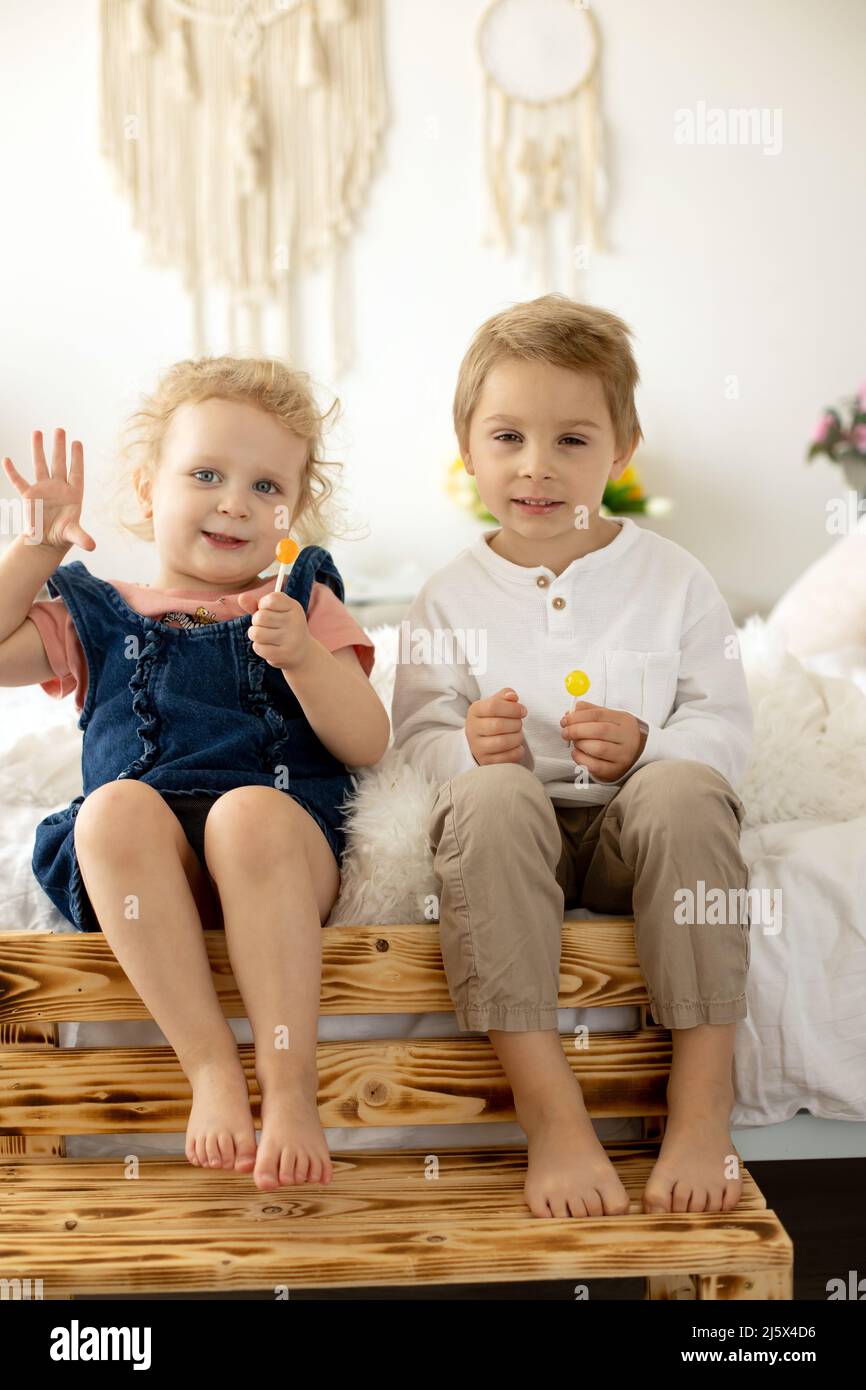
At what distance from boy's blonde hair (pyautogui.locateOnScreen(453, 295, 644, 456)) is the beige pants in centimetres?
41

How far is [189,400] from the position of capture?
121 cm

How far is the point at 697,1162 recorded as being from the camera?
0.94 m

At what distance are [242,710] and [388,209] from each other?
211 centimetres

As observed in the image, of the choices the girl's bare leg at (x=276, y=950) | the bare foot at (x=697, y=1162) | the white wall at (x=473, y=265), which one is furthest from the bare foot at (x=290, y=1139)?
the white wall at (x=473, y=265)

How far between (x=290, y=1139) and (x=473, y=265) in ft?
7.98

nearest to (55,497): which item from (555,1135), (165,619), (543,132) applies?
(165,619)

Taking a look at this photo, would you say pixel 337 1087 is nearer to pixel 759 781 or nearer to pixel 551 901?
pixel 551 901

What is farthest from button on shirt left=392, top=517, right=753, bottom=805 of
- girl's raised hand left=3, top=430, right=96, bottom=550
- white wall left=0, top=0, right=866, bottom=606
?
white wall left=0, top=0, right=866, bottom=606

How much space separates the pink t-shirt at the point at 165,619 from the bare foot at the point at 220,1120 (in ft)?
1.34

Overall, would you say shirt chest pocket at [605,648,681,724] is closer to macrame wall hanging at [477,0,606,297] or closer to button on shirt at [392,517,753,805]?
button on shirt at [392,517,753,805]

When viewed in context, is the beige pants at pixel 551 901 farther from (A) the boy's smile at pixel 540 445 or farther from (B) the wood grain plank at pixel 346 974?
(A) the boy's smile at pixel 540 445
